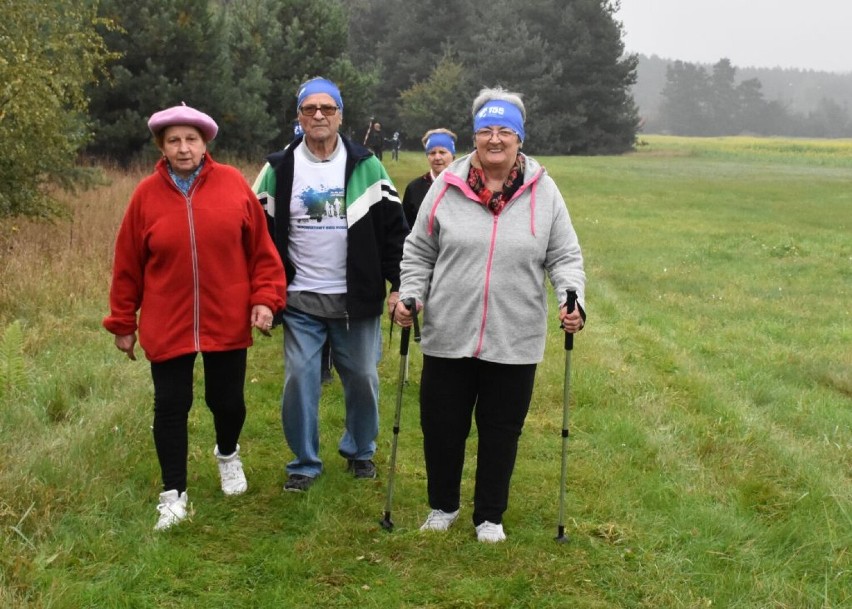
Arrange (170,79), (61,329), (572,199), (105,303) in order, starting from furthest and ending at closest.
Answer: (572,199)
(170,79)
(105,303)
(61,329)

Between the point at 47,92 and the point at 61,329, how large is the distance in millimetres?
3048

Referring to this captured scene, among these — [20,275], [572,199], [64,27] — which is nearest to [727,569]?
[20,275]

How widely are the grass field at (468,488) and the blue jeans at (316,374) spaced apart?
0.30 meters

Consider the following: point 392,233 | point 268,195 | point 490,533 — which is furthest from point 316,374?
point 490,533

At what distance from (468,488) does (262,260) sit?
185 cm

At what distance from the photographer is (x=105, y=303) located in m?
9.35

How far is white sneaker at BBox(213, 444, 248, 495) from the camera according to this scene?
5.07m

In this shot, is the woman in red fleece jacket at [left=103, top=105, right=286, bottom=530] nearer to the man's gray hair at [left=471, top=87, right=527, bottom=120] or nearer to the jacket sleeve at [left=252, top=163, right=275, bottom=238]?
the jacket sleeve at [left=252, top=163, right=275, bottom=238]

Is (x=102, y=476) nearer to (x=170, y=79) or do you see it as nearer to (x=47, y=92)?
(x=47, y=92)

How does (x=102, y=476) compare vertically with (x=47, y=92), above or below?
below

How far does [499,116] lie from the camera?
4.17 meters

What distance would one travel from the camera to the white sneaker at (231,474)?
16.6 ft

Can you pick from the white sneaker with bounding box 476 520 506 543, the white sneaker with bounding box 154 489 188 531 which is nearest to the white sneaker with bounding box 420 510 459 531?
the white sneaker with bounding box 476 520 506 543

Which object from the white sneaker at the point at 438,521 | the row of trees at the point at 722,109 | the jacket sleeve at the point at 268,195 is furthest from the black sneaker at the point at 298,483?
the row of trees at the point at 722,109
